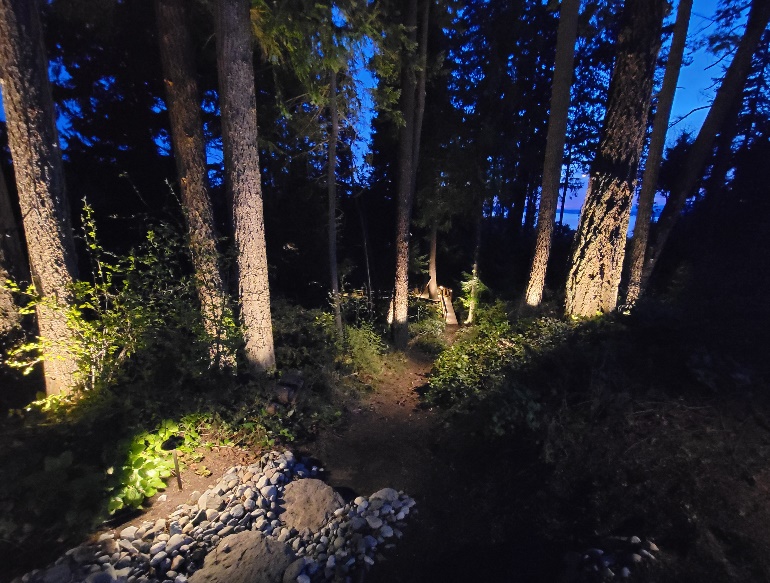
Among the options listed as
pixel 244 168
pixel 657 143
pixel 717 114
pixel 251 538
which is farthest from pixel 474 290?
pixel 251 538

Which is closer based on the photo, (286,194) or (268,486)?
(268,486)

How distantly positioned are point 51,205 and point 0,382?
2.62m

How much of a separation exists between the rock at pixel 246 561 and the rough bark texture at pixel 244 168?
10.1ft

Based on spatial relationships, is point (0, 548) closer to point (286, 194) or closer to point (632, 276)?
point (286, 194)

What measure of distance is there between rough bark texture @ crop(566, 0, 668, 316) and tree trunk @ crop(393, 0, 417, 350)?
4015 mm

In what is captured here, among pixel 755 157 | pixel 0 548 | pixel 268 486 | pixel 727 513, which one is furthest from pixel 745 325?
pixel 0 548

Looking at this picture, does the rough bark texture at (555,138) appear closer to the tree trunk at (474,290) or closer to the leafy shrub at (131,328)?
the tree trunk at (474,290)

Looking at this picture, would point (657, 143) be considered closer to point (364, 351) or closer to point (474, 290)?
point (474, 290)

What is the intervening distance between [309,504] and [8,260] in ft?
19.2

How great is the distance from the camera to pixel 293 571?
2.86 metres

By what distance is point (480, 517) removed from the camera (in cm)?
371

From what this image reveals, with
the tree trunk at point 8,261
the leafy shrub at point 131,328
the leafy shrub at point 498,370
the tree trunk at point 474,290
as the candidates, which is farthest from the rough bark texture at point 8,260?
the tree trunk at point 474,290

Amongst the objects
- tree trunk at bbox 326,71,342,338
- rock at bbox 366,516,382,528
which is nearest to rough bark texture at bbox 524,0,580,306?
tree trunk at bbox 326,71,342,338

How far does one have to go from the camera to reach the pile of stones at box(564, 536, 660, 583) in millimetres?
2641
